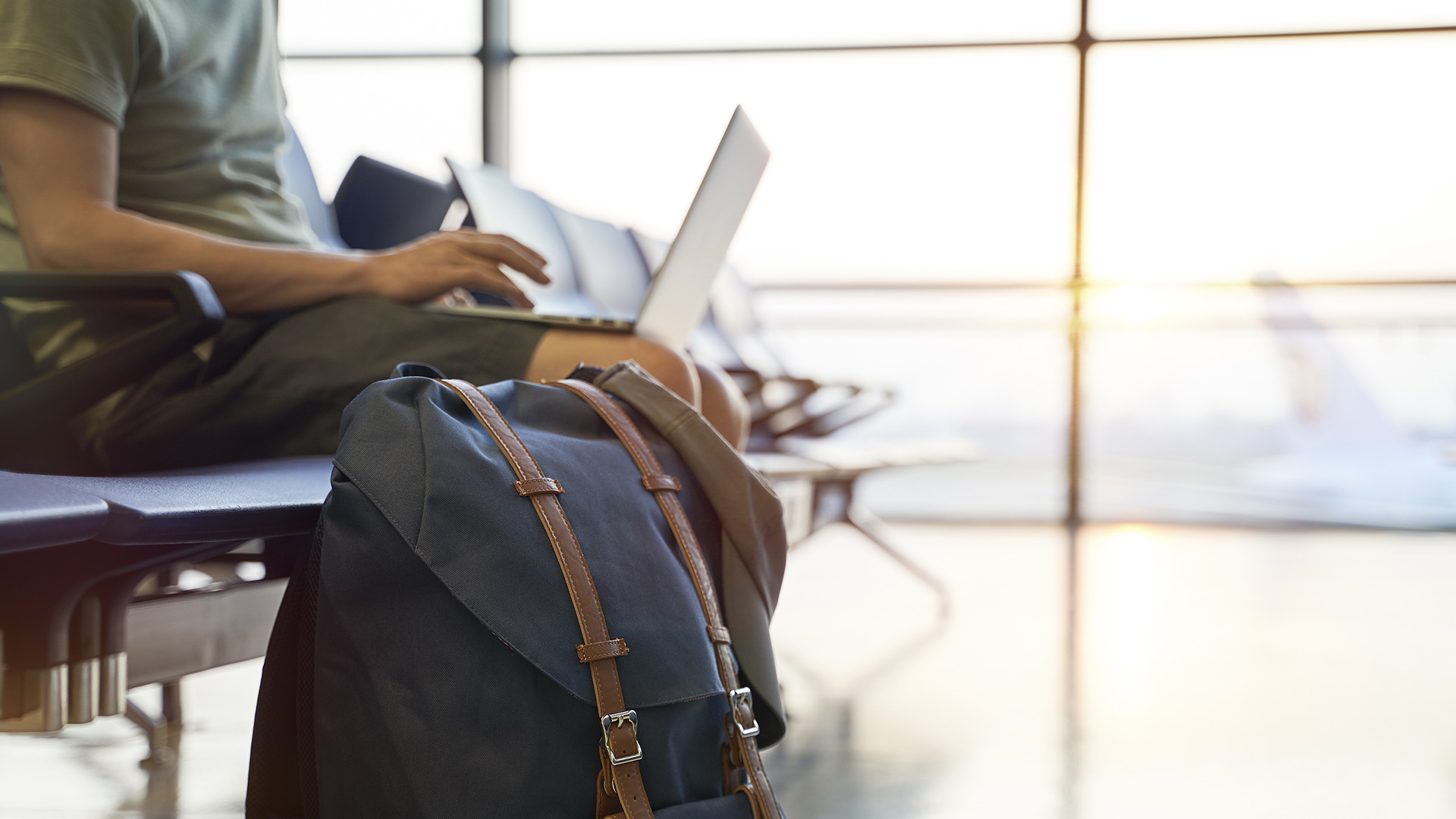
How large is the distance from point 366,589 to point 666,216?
4.01 metres

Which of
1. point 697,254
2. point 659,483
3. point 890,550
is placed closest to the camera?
point 659,483

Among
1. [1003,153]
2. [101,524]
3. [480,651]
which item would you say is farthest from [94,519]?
[1003,153]

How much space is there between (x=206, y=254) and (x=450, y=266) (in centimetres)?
21

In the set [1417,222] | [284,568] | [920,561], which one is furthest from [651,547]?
[1417,222]

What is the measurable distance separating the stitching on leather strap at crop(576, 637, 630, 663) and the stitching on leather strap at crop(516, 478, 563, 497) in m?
0.10

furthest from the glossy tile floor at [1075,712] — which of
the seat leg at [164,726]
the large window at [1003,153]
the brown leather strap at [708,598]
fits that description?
the large window at [1003,153]

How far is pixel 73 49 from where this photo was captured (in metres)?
0.80

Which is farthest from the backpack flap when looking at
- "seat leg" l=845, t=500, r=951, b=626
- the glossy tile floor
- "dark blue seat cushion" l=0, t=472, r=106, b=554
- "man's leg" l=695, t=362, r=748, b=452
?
"seat leg" l=845, t=500, r=951, b=626

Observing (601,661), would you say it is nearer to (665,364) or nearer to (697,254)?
(665,364)

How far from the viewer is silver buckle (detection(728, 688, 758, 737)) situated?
72 cm

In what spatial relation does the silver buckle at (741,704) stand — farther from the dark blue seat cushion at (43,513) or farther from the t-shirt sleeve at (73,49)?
the t-shirt sleeve at (73,49)

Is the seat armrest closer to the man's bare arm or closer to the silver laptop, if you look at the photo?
the man's bare arm

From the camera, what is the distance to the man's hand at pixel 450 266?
971 mm

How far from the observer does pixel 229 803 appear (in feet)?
3.68
